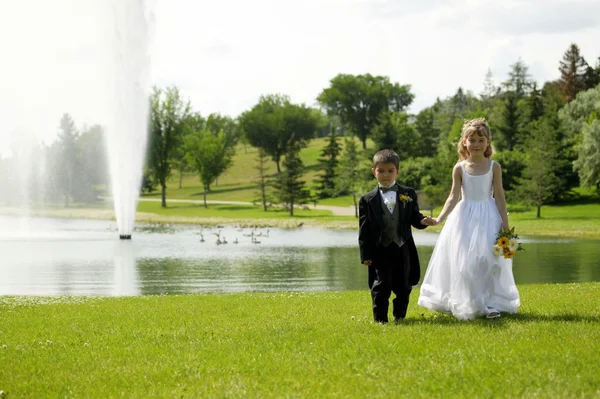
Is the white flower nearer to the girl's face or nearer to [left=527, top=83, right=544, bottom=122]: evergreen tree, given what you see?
the girl's face

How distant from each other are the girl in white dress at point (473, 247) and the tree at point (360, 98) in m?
114

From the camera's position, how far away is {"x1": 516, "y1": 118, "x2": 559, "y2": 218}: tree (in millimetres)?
66250

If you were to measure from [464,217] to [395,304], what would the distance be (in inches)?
59.8

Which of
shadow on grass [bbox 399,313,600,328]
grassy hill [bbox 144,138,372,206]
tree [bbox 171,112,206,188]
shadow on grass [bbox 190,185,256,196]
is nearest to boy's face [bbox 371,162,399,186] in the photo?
shadow on grass [bbox 399,313,600,328]

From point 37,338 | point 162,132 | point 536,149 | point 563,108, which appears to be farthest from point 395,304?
point 162,132

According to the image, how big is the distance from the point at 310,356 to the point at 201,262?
1028 inches

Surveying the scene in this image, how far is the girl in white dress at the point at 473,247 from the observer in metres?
10.0

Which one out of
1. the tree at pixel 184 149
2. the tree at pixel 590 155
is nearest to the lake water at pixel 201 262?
the tree at pixel 590 155

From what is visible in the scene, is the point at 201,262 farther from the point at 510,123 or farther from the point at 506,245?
the point at 510,123

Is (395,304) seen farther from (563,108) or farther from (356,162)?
(563,108)

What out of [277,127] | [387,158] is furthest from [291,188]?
[387,158]

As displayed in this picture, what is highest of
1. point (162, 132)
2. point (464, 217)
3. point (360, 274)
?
point (162, 132)

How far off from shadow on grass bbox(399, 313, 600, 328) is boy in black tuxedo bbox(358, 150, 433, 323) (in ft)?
1.45

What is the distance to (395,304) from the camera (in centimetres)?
1038
